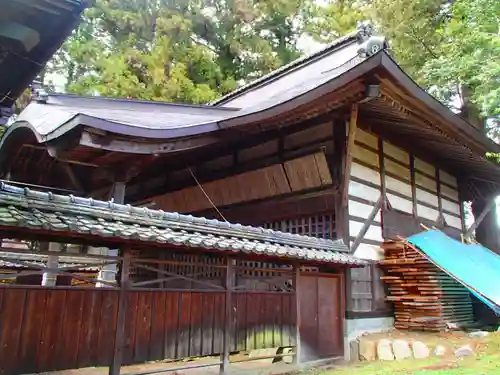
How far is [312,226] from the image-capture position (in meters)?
9.86

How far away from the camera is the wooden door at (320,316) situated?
316 inches

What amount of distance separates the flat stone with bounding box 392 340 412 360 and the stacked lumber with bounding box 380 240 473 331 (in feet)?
3.98

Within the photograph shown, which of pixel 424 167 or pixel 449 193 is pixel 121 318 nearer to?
pixel 424 167

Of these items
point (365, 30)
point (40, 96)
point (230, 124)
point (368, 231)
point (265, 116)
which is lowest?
point (368, 231)

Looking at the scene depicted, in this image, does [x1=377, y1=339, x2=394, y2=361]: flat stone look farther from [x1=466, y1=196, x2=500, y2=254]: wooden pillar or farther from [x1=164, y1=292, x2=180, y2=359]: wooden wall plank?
[x1=466, y1=196, x2=500, y2=254]: wooden pillar

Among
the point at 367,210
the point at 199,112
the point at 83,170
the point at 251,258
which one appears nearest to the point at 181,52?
the point at 199,112

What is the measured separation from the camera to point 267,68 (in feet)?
73.1

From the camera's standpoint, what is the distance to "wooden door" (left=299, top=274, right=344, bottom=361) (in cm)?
802

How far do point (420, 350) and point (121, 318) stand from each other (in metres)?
5.66

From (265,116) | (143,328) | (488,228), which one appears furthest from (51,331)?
(488,228)

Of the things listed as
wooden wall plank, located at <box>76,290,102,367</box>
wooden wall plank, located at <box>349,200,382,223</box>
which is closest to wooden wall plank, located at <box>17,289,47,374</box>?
wooden wall plank, located at <box>76,290,102,367</box>

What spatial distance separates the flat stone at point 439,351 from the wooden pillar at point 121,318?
573 centimetres

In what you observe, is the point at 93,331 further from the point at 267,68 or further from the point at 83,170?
the point at 267,68

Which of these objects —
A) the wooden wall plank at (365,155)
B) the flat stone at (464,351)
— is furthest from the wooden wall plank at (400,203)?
the flat stone at (464,351)
